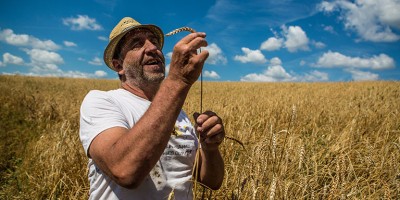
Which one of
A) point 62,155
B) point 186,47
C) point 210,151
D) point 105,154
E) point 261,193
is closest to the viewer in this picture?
point 186,47

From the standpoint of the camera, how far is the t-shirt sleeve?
1387 millimetres

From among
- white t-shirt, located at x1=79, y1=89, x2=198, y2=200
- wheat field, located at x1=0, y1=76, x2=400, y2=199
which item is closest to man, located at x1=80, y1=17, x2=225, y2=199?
white t-shirt, located at x1=79, y1=89, x2=198, y2=200

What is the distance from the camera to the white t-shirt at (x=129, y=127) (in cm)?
145

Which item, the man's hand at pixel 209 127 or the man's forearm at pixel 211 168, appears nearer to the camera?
the man's hand at pixel 209 127

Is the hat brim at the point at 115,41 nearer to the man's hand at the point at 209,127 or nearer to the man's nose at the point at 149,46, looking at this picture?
the man's nose at the point at 149,46

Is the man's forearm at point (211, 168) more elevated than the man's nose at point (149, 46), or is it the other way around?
the man's nose at point (149, 46)

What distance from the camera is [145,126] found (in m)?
1.16

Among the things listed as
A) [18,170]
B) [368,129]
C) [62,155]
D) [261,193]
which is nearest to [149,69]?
[261,193]

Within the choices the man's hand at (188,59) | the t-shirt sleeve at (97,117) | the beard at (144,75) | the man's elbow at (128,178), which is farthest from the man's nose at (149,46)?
the man's elbow at (128,178)

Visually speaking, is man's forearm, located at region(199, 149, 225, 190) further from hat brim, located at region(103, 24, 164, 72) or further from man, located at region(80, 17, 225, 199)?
hat brim, located at region(103, 24, 164, 72)

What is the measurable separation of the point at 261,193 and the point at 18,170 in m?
3.85

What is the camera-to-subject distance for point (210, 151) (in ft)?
6.04

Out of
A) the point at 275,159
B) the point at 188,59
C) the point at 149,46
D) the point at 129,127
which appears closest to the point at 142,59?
the point at 149,46

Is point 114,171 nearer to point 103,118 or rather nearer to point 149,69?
point 103,118
